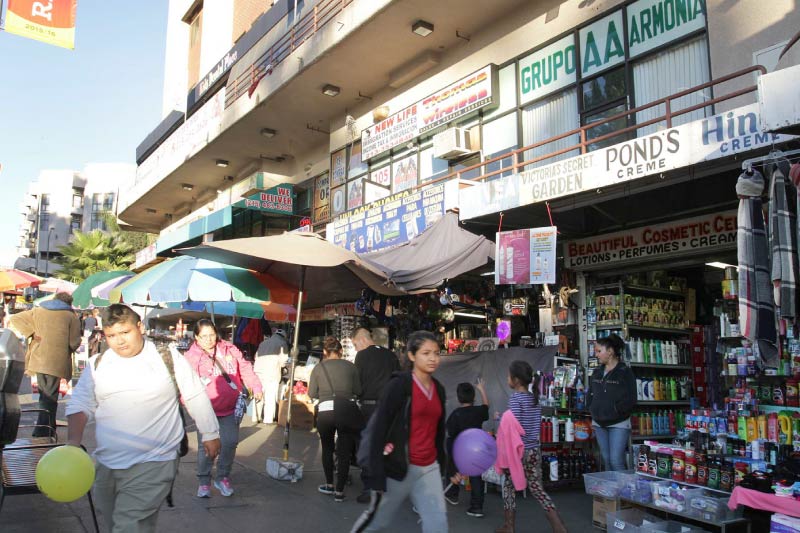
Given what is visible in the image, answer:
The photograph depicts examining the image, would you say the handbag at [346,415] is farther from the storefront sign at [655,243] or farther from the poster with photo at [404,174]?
the poster with photo at [404,174]

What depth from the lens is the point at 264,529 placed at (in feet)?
19.5

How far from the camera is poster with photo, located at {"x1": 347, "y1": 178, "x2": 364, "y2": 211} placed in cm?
1628

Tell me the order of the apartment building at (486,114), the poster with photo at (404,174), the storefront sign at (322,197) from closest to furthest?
the apartment building at (486,114)
the poster with photo at (404,174)
the storefront sign at (322,197)

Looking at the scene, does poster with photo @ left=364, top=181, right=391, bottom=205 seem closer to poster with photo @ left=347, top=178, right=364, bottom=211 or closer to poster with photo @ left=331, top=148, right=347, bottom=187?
poster with photo @ left=347, top=178, right=364, bottom=211

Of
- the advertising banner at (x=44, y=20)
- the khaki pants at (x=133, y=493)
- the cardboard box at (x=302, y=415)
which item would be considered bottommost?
the cardboard box at (x=302, y=415)

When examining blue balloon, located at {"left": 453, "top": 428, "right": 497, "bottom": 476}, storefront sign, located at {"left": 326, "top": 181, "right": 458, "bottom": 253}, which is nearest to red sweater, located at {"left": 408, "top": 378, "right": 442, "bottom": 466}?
blue balloon, located at {"left": 453, "top": 428, "right": 497, "bottom": 476}

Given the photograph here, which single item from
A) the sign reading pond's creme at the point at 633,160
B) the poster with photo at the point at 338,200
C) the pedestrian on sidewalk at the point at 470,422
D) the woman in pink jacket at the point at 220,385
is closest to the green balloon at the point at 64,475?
the woman in pink jacket at the point at 220,385

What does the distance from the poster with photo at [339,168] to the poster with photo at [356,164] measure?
9.6 inches

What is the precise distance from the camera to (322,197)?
61.4ft

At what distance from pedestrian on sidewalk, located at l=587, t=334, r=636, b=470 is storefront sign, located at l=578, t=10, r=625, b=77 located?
5633 mm

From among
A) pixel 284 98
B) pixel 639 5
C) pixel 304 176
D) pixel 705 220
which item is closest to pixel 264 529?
pixel 705 220

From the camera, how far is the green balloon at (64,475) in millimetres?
3760

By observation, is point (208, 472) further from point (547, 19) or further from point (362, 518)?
point (547, 19)

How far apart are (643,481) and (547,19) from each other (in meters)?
8.80
